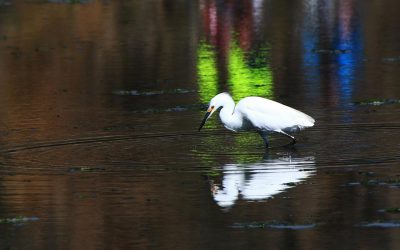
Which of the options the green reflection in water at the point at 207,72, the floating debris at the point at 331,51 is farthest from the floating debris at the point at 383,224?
the floating debris at the point at 331,51

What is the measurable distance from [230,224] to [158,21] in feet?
76.0

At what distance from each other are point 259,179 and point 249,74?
33.7 ft

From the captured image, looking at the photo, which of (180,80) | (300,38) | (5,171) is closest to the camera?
(5,171)

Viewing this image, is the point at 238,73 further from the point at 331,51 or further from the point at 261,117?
the point at 261,117

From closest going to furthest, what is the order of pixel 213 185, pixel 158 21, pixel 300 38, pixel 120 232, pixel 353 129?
pixel 120 232
pixel 213 185
pixel 353 129
pixel 300 38
pixel 158 21

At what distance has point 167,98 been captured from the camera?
69.2ft

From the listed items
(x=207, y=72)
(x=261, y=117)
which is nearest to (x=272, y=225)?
(x=261, y=117)

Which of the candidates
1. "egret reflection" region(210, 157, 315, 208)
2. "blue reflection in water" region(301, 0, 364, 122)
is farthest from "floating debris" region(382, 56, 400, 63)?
"egret reflection" region(210, 157, 315, 208)

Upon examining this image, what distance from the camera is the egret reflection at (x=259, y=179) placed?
12.8 meters

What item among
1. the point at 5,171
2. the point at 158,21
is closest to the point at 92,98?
the point at 5,171

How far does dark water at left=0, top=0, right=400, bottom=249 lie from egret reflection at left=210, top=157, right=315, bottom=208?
0.09ft

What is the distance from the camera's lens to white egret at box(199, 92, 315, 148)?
53.1 feet

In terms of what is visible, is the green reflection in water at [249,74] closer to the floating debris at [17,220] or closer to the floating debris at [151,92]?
the floating debris at [151,92]

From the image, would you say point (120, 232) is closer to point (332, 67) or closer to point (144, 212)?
point (144, 212)
